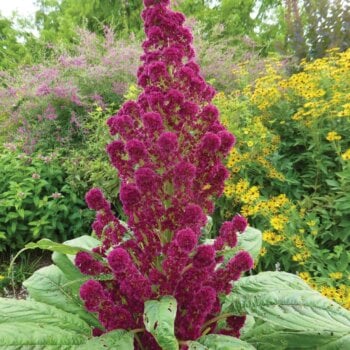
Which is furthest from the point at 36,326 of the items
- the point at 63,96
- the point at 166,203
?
the point at 63,96

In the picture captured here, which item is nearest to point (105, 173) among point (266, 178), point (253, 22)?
point (266, 178)

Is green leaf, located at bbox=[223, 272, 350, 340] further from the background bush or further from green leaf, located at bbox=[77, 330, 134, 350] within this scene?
the background bush

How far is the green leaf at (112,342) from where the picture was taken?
1385mm

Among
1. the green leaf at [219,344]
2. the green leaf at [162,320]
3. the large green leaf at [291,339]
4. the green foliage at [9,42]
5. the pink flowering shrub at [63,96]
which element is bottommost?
the large green leaf at [291,339]

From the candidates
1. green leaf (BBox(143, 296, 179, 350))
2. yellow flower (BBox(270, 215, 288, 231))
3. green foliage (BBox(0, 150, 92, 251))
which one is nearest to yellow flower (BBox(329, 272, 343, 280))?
yellow flower (BBox(270, 215, 288, 231))

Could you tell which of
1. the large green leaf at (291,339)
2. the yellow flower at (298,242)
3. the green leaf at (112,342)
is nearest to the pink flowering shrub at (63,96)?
the yellow flower at (298,242)

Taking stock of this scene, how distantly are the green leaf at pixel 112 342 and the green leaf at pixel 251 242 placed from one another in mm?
687

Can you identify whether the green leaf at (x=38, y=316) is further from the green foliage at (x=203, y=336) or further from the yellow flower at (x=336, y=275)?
the yellow flower at (x=336, y=275)

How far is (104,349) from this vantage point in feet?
4.53

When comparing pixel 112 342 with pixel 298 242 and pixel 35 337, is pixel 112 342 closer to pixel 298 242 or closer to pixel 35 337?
pixel 35 337

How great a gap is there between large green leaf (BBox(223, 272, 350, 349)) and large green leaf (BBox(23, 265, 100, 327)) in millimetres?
522

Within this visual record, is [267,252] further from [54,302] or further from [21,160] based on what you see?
[21,160]

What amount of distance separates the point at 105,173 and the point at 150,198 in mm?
3672

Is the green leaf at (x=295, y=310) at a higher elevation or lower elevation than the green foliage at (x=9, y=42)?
lower
